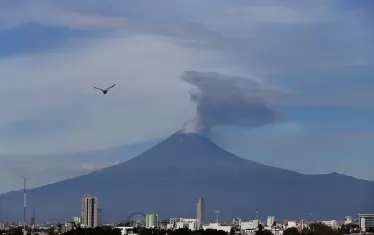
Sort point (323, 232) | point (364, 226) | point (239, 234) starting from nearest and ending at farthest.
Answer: point (323, 232)
point (239, 234)
point (364, 226)

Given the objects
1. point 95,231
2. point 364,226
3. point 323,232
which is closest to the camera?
point 95,231

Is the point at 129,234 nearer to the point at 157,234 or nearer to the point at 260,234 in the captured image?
the point at 157,234

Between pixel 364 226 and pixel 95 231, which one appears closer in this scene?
pixel 95 231

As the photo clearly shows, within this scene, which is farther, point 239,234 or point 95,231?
point 239,234

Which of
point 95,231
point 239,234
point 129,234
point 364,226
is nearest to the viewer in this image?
point 95,231

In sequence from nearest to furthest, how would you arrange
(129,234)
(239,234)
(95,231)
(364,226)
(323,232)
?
(95,231)
(323,232)
(129,234)
(239,234)
(364,226)

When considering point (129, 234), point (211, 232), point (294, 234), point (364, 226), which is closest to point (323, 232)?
point (294, 234)

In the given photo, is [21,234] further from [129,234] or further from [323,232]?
[323,232]

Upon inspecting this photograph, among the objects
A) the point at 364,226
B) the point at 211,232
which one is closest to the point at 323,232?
the point at 211,232
